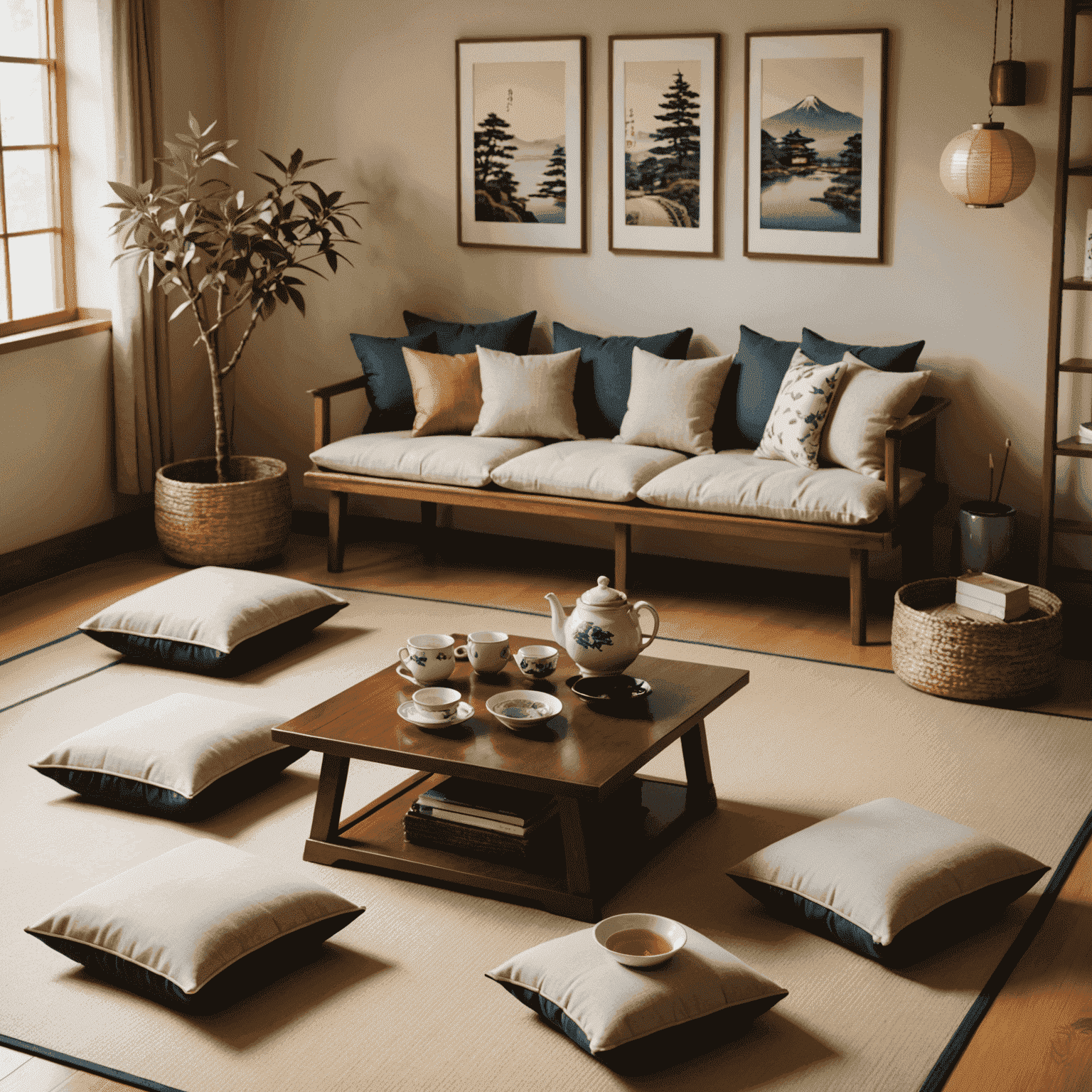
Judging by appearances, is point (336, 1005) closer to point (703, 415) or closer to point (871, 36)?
point (703, 415)

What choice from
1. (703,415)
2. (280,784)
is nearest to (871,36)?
(703,415)

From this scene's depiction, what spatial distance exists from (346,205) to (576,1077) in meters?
4.18

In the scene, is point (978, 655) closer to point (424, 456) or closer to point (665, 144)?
point (424, 456)

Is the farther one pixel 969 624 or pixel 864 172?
pixel 864 172

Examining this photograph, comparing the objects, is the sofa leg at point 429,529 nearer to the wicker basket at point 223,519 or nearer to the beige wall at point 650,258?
the beige wall at point 650,258

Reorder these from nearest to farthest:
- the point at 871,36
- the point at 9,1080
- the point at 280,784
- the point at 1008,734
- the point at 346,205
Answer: the point at 9,1080, the point at 280,784, the point at 1008,734, the point at 871,36, the point at 346,205

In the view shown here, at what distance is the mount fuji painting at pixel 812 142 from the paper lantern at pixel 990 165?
1.58 ft

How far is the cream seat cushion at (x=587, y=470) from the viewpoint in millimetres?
4957

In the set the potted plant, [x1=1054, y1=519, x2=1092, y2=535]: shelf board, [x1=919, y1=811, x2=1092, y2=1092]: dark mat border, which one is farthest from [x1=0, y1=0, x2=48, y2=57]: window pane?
[x1=919, y1=811, x2=1092, y2=1092]: dark mat border

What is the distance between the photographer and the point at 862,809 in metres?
3.14

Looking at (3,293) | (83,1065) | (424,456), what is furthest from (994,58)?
(83,1065)

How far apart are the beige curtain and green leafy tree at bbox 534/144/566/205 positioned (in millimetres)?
1545

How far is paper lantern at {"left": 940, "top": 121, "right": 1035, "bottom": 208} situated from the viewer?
4.57m

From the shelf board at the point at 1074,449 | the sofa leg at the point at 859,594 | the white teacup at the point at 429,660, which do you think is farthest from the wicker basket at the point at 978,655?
the white teacup at the point at 429,660
